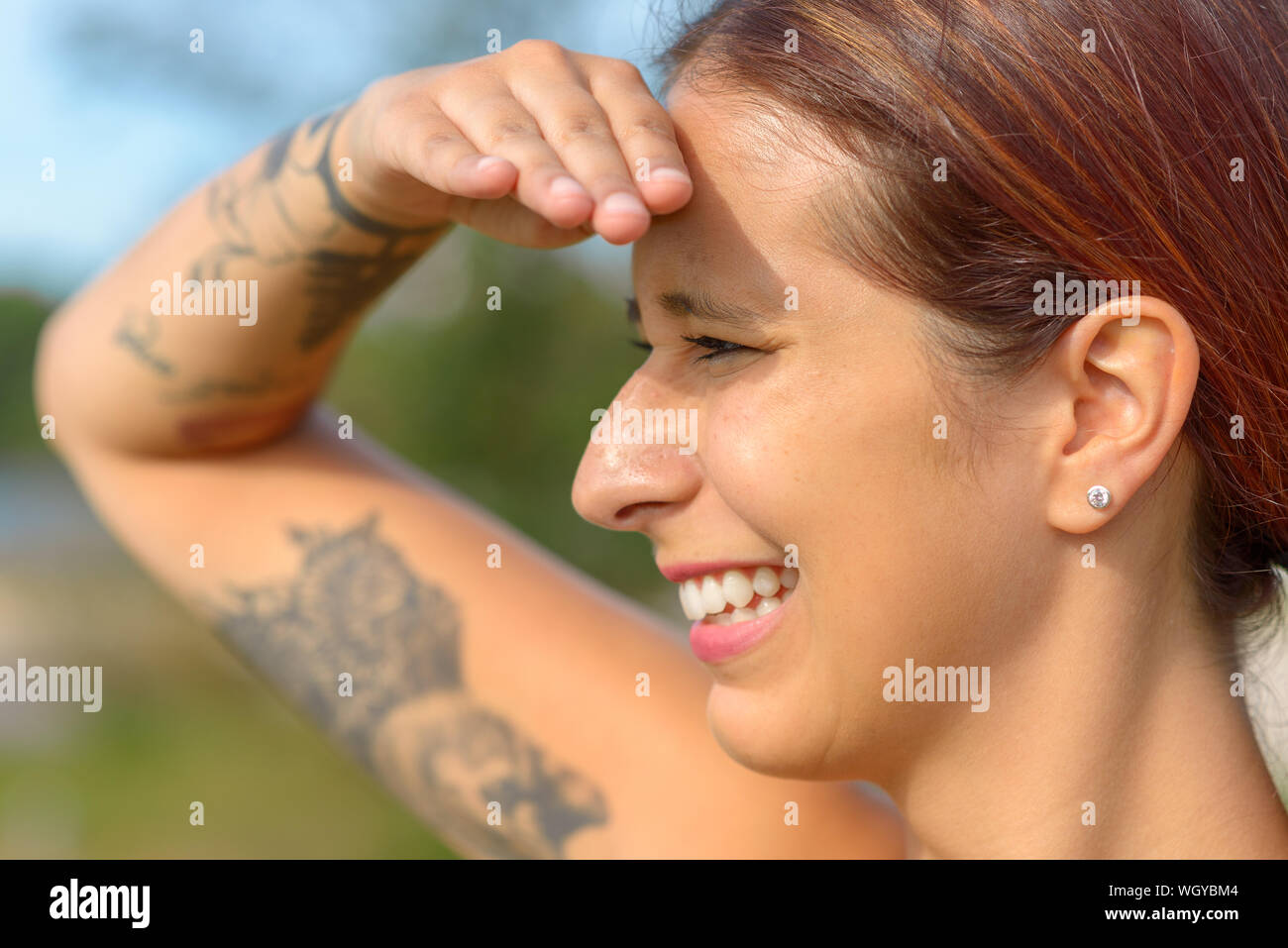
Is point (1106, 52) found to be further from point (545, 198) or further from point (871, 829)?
point (871, 829)

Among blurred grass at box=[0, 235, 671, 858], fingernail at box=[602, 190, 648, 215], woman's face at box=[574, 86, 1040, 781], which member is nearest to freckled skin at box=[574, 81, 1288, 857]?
woman's face at box=[574, 86, 1040, 781]

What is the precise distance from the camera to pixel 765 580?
155 centimetres

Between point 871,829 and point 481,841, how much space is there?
2.41 feet

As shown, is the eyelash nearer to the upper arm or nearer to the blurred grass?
the upper arm

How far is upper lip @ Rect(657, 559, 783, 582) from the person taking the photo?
1522 millimetres

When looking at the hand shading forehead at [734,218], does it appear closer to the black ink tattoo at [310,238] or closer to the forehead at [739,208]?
the forehead at [739,208]

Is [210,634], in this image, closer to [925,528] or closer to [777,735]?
[777,735]

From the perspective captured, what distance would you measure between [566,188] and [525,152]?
0.12m

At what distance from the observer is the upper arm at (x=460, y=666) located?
2004 millimetres

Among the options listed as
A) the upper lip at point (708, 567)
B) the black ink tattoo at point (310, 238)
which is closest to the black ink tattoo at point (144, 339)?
the black ink tattoo at point (310, 238)

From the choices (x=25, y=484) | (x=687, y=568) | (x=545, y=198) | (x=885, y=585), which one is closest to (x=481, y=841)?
(x=687, y=568)

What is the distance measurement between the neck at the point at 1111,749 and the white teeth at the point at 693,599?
1.26 feet

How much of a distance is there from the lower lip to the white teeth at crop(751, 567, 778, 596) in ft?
0.10
